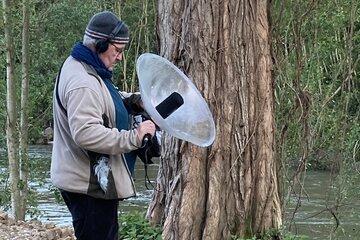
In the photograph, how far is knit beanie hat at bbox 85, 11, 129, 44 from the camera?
398 centimetres

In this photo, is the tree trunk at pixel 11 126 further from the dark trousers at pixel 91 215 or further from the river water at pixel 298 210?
the dark trousers at pixel 91 215

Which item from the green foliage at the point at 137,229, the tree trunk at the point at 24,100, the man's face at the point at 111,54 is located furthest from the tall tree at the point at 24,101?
the man's face at the point at 111,54

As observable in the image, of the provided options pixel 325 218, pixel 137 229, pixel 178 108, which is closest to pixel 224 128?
pixel 137 229

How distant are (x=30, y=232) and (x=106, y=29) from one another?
518cm

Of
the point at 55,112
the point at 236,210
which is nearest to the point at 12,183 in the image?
the point at 236,210

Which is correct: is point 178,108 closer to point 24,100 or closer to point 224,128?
point 224,128

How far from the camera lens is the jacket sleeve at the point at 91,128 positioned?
382 centimetres

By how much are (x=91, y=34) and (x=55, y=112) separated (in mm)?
404

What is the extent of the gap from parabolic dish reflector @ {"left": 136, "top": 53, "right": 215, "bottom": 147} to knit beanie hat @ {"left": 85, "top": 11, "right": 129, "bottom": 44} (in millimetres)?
296

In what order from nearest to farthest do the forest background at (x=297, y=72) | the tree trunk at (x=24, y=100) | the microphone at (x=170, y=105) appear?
1. the microphone at (x=170, y=105)
2. the forest background at (x=297, y=72)
3. the tree trunk at (x=24, y=100)

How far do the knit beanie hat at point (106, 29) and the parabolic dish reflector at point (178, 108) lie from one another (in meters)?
0.30

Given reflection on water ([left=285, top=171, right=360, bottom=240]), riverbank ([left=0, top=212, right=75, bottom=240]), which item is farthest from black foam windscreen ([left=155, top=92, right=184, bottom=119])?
reflection on water ([left=285, top=171, right=360, bottom=240])

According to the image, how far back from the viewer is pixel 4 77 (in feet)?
52.5

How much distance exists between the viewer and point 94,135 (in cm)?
382
